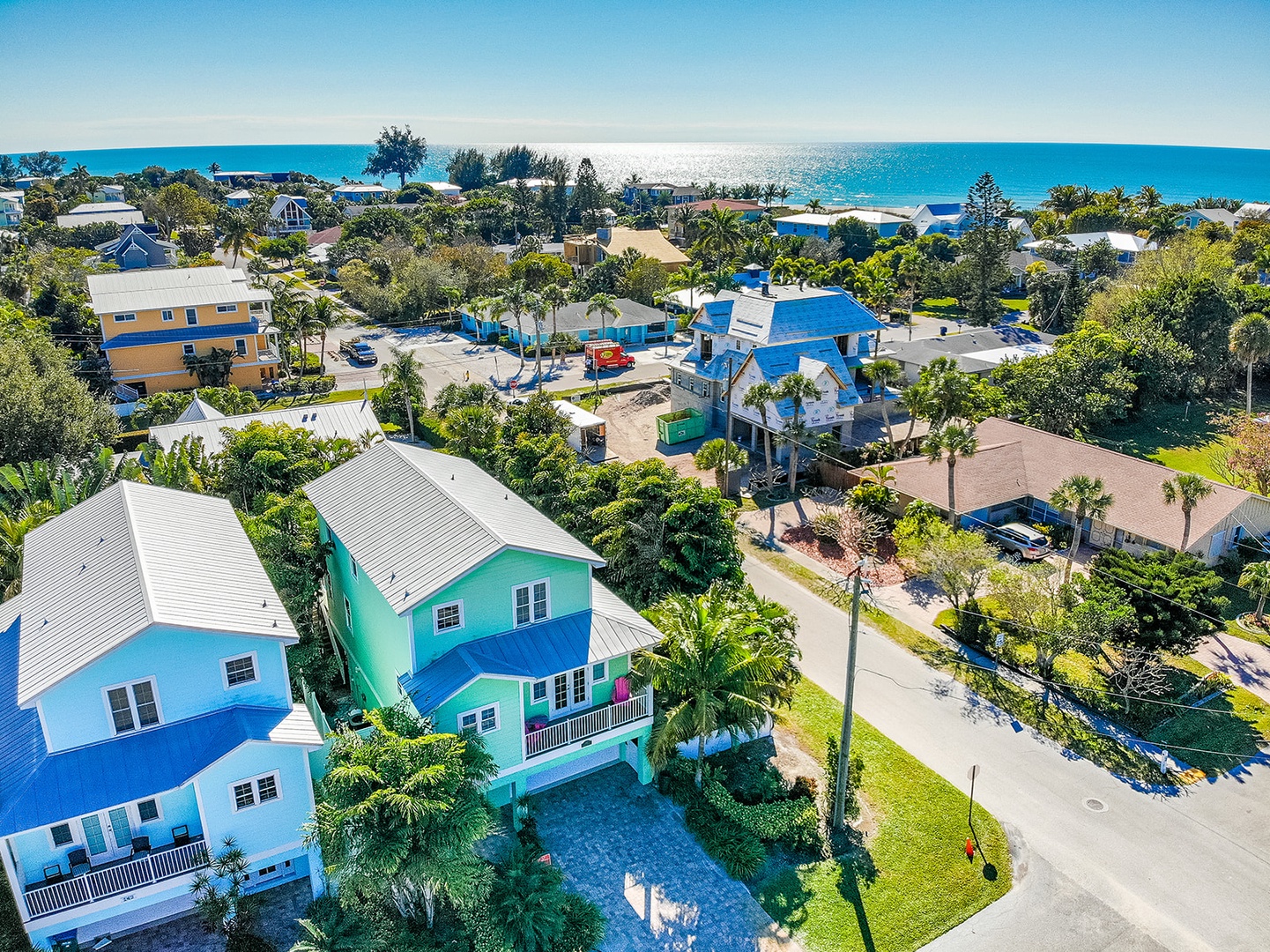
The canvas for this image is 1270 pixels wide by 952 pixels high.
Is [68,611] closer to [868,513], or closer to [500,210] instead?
[868,513]

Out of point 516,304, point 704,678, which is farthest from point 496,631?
point 516,304

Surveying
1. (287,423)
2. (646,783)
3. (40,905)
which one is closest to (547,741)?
(646,783)

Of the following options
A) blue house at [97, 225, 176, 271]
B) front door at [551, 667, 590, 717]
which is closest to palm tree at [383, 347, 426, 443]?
front door at [551, 667, 590, 717]

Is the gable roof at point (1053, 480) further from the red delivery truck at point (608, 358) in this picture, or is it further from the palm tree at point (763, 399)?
the red delivery truck at point (608, 358)

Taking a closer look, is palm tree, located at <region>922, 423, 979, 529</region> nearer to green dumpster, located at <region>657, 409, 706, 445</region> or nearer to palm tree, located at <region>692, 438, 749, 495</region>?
palm tree, located at <region>692, 438, 749, 495</region>

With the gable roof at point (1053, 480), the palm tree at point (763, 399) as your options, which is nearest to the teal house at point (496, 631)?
the palm tree at point (763, 399)
